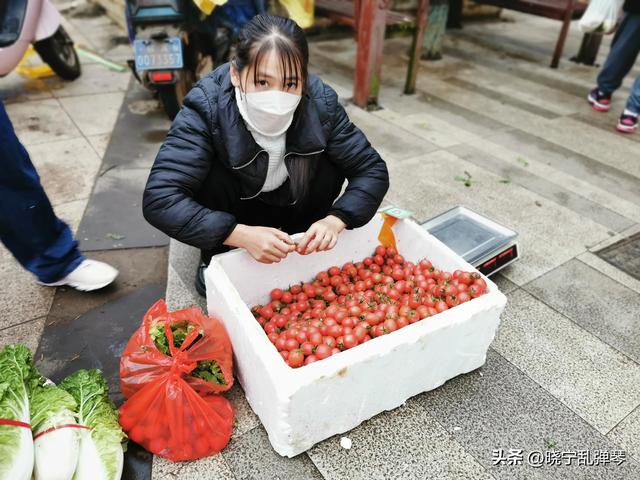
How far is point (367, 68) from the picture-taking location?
183 inches

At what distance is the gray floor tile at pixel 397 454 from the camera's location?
5.67 ft

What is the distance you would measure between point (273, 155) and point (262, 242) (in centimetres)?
40

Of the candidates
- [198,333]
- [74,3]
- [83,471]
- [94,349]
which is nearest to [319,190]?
[198,333]

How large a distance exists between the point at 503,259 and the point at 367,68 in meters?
2.79

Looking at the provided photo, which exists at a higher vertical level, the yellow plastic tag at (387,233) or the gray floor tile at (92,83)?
the yellow plastic tag at (387,233)

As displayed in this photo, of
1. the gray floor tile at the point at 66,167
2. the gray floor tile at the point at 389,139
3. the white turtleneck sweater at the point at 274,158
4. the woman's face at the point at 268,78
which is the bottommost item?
the gray floor tile at the point at 66,167

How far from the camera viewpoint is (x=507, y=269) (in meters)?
2.78

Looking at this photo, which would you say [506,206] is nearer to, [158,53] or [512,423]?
[512,423]

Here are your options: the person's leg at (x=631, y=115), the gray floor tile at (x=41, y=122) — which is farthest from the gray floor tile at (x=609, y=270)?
the gray floor tile at (x=41, y=122)

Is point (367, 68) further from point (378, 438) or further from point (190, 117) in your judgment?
point (378, 438)

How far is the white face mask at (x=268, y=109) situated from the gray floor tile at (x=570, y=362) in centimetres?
144

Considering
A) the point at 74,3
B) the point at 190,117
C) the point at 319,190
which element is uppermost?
the point at 190,117

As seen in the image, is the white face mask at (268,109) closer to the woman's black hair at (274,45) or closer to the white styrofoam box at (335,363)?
the woman's black hair at (274,45)

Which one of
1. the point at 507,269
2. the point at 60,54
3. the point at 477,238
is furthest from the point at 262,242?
the point at 60,54
